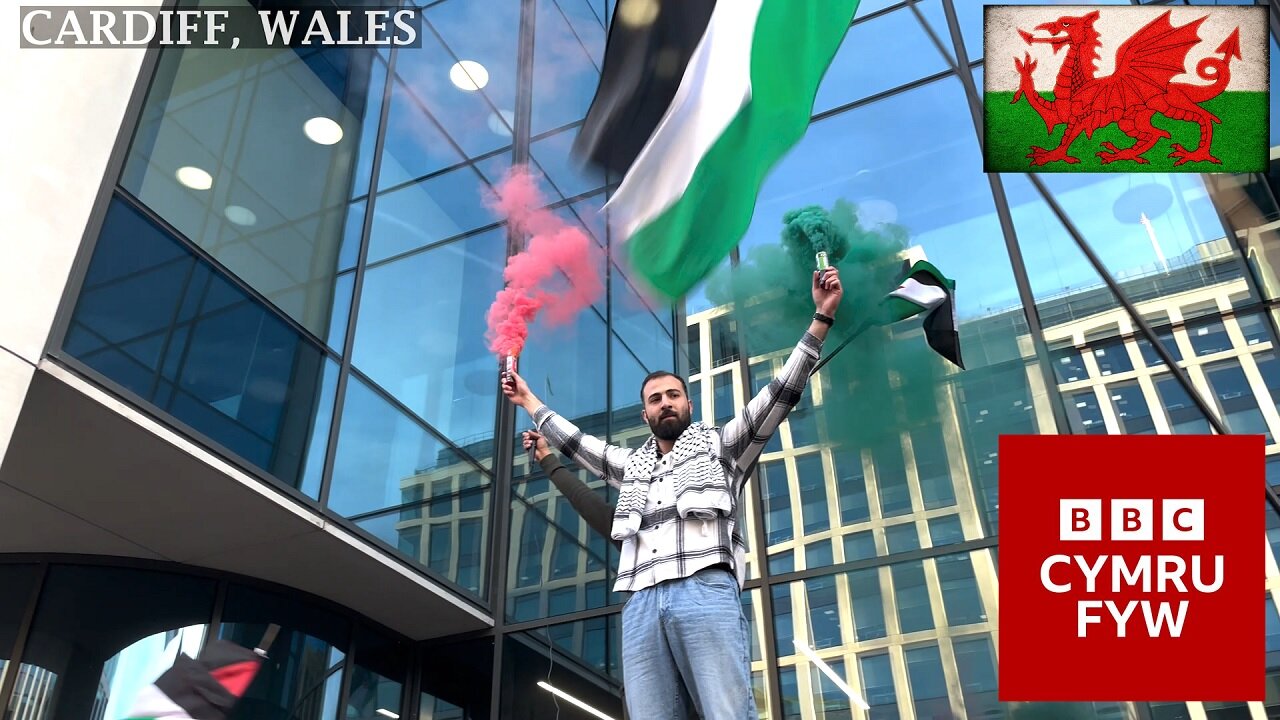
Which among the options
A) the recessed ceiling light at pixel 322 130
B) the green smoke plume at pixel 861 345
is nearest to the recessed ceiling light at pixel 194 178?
the recessed ceiling light at pixel 322 130

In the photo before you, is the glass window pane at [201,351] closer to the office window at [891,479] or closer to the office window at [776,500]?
the office window at [776,500]

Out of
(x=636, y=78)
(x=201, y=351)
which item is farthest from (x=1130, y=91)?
(x=201, y=351)

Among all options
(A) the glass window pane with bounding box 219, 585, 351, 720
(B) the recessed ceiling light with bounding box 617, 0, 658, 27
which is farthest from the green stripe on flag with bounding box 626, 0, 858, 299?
(A) the glass window pane with bounding box 219, 585, 351, 720

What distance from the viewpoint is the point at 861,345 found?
797 cm

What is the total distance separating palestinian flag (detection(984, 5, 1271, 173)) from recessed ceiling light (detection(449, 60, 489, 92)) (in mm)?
4664

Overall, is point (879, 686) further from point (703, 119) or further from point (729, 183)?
point (703, 119)

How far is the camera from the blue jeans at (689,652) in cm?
348

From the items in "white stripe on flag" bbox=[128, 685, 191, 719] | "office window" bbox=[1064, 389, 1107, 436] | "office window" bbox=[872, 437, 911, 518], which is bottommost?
"white stripe on flag" bbox=[128, 685, 191, 719]

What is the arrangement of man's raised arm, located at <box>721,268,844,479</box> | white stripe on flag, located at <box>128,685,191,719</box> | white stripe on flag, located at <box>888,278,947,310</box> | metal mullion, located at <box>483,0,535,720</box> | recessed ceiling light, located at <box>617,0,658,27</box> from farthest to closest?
metal mullion, located at <box>483,0,535,720</box>, recessed ceiling light, located at <box>617,0,658,27</box>, white stripe on flag, located at <box>888,278,947,310</box>, man's raised arm, located at <box>721,268,844,479</box>, white stripe on flag, located at <box>128,685,191,719</box>

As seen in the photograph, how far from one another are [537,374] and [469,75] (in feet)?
10.1

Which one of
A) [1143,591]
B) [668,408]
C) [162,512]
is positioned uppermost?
[162,512]

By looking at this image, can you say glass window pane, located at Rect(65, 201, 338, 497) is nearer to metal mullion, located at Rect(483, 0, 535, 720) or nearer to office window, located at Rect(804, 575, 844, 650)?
metal mullion, located at Rect(483, 0, 535, 720)

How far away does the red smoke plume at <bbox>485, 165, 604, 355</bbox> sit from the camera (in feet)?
19.6

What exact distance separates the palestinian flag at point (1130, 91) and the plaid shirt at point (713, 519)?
17.3ft
